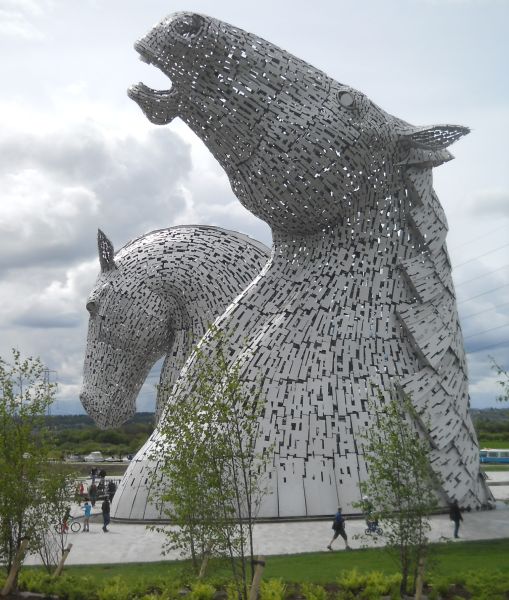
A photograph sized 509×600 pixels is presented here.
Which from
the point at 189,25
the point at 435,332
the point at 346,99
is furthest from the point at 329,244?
the point at 189,25

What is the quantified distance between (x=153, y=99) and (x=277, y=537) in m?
9.72

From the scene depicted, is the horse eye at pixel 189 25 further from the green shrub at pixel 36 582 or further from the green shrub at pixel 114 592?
the green shrub at pixel 114 592

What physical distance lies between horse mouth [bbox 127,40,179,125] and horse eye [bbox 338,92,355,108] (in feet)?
11.7

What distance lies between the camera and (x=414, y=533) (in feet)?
28.1

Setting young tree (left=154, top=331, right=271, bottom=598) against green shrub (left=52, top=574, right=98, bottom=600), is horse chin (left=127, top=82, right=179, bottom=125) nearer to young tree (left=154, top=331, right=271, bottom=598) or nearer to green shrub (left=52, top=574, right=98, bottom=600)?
young tree (left=154, top=331, right=271, bottom=598)

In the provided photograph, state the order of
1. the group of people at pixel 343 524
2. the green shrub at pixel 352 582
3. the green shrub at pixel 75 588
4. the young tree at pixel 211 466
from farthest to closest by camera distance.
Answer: the group of people at pixel 343 524 < the green shrub at pixel 75 588 < the green shrub at pixel 352 582 < the young tree at pixel 211 466

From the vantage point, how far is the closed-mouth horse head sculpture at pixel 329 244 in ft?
46.2

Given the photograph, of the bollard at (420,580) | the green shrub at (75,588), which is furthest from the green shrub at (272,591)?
the green shrub at (75,588)

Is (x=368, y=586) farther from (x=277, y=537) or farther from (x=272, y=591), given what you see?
(x=277, y=537)

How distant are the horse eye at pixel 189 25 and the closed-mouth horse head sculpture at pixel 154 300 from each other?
6.08 metres

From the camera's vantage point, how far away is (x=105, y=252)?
19766mm

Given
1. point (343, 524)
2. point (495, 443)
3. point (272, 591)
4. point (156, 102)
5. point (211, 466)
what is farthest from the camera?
point (495, 443)

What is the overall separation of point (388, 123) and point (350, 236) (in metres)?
2.54

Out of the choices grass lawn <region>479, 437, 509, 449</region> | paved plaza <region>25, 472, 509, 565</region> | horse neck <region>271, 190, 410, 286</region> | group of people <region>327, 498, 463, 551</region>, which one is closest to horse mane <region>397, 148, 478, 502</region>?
horse neck <region>271, 190, 410, 286</region>
